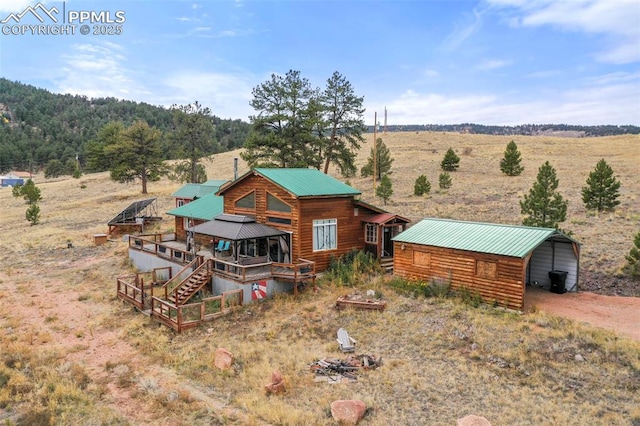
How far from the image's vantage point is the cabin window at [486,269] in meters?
15.2

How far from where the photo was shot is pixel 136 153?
1935 inches

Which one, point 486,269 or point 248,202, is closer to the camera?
point 486,269

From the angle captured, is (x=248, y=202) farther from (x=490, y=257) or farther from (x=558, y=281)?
(x=558, y=281)

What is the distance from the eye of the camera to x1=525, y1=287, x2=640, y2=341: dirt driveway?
1327 centimetres

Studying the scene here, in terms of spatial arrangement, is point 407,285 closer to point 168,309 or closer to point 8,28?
point 168,309

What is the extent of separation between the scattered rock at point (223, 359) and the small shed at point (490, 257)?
8.42m

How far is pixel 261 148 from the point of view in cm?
3375

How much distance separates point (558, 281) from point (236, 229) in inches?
518

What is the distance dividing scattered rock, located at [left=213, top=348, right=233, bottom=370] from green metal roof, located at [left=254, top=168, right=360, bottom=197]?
7836 mm

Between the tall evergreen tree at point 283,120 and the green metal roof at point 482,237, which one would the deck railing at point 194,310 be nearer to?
the green metal roof at point 482,237

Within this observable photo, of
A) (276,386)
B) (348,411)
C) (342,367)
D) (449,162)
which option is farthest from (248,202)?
(449,162)

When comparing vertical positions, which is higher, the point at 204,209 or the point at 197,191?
the point at 197,191

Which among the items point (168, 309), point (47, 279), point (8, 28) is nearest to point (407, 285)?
point (168, 309)

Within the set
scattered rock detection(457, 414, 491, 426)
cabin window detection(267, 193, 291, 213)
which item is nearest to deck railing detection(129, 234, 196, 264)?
cabin window detection(267, 193, 291, 213)
